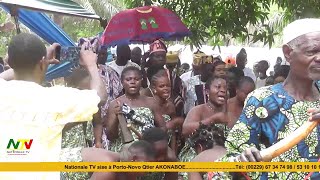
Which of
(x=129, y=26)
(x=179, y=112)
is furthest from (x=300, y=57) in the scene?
(x=129, y=26)

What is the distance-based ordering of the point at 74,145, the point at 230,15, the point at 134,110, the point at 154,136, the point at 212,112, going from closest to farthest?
1. the point at 74,145
2. the point at 154,136
3. the point at 134,110
4. the point at 212,112
5. the point at 230,15

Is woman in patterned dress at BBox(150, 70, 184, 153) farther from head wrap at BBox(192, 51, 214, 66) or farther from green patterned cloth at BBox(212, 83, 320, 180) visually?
green patterned cloth at BBox(212, 83, 320, 180)

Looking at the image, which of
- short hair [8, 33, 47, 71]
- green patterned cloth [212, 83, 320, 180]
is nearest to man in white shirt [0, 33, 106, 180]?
short hair [8, 33, 47, 71]

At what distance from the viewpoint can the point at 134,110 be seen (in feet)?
18.4

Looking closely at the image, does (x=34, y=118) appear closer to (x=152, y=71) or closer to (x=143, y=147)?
(x=143, y=147)

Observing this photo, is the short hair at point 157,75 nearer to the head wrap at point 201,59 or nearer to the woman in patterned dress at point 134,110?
the woman in patterned dress at point 134,110

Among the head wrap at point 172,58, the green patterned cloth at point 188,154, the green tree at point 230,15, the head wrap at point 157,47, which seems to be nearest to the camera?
the green patterned cloth at point 188,154

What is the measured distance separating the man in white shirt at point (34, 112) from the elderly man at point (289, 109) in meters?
0.77

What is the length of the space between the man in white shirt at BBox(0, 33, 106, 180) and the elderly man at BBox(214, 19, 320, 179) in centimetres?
77

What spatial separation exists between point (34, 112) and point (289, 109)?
1.23 metres

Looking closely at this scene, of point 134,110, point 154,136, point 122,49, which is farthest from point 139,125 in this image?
point 122,49

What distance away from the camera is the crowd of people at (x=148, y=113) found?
10.4ft

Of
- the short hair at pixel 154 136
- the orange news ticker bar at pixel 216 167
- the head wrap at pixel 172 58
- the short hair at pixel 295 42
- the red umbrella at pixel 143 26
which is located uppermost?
the red umbrella at pixel 143 26

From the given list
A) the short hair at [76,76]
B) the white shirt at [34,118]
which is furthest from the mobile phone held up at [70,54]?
the white shirt at [34,118]
